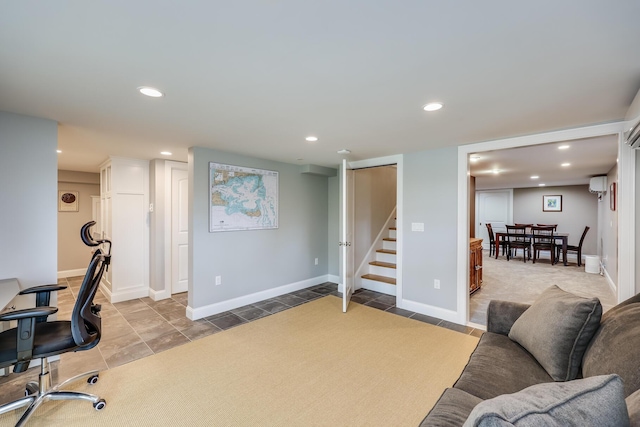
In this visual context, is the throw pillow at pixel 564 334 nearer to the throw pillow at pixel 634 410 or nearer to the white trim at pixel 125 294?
the throw pillow at pixel 634 410

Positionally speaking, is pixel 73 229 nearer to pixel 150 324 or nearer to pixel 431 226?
pixel 150 324

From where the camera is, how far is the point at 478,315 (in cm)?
366

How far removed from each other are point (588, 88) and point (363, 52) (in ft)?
5.17

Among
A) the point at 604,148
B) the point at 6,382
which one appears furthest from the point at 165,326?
the point at 604,148

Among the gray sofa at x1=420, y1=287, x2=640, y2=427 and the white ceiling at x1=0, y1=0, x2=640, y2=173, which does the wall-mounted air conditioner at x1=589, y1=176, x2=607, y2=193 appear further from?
the gray sofa at x1=420, y1=287, x2=640, y2=427

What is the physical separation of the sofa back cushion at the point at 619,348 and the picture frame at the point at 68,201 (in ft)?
25.7

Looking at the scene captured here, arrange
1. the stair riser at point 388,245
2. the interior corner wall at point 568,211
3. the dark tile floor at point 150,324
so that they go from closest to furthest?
the dark tile floor at point 150,324 < the stair riser at point 388,245 < the interior corner wall at point 568,211

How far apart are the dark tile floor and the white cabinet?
0.91 feet

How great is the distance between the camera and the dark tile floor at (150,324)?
246 centimetres

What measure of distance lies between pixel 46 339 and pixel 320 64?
8.24ft

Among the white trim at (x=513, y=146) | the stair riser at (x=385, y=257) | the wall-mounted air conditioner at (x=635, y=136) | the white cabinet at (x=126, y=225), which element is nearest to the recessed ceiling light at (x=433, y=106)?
the wall-mounted air conditioner at (x=635, y=136)

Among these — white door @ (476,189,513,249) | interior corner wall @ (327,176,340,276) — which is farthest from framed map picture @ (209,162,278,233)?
white door @ (476,189,513,249)

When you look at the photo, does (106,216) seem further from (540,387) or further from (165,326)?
(540,387)

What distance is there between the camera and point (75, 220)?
585 centimetres
